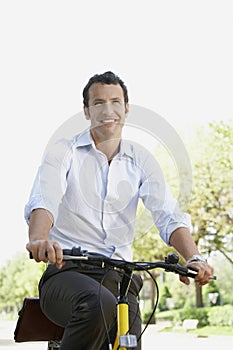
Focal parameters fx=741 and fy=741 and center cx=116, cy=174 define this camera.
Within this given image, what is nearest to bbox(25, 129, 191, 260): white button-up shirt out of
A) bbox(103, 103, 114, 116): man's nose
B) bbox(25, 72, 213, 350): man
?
bbox(25, 72, 213, 350): man

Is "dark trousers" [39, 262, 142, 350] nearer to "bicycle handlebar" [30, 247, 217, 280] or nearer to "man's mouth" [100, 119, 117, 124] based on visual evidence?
"bicycle handlebar" [30, 247, 217, 280]

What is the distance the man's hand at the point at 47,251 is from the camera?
221cm

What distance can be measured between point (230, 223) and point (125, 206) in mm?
19402

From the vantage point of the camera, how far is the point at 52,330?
3.19m

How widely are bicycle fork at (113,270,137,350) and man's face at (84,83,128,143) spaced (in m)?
0.75

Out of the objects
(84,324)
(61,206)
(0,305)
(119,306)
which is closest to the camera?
(119,306)

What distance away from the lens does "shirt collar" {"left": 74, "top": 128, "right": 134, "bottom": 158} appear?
9.77 feet

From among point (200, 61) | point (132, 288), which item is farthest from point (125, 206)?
point (200, 61)

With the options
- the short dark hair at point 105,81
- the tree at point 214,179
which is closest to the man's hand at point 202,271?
the short dark hair at point 105,81

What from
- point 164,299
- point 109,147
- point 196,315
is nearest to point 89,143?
point 109,147

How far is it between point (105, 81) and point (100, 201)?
496 millimetres

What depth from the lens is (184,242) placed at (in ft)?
9.55

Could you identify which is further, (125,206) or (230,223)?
(230,223)

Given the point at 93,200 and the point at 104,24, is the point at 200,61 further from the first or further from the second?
the point at 93,200
